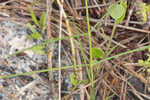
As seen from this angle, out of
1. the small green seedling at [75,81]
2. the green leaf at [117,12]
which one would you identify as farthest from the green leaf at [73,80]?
the green leaf at [117,12]

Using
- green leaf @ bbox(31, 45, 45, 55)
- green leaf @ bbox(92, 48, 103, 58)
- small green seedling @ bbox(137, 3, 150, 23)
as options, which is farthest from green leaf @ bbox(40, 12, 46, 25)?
small green seedling @ bbox(137, 3, 150, 23)

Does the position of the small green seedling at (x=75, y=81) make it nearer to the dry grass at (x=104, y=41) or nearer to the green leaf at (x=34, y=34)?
the dry grass at (x=104, y=41)

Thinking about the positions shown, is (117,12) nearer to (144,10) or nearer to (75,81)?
(144,10)

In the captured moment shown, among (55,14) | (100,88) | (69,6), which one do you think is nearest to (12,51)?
(55,14)

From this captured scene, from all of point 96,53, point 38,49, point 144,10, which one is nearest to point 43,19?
point 38,49

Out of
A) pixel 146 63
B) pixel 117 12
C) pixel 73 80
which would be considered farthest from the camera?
pixel 146 63

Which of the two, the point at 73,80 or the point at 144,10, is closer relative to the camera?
the point at 73,80

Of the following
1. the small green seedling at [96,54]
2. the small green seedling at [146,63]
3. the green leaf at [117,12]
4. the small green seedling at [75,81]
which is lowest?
the small green seedling at [75,81]

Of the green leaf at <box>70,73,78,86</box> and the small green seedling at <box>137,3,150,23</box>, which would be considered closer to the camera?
the green leaf at <box>70,73,78,86</box>

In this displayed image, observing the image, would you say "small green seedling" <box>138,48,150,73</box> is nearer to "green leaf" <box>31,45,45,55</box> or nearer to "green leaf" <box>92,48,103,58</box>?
"green leaf" <box>92,48,103,58</box>

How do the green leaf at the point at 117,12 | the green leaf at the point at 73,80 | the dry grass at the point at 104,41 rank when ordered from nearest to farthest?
1. the green leaf at the point at 117,12
2. the green leaf at the point at 73,80
3. the dry grass at the point at 104,41

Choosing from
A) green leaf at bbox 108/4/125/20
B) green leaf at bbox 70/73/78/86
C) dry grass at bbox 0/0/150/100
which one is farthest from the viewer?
dry grass at bbox 0/0/150/100
